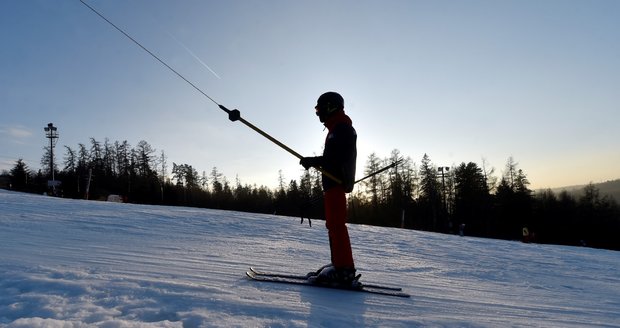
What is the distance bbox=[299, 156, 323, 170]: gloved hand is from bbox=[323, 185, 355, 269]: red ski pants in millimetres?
320

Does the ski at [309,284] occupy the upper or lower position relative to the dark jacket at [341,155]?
Answer: lower

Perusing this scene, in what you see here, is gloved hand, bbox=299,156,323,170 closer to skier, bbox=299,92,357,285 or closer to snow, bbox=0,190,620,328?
skier, bbox=299,92,357,285

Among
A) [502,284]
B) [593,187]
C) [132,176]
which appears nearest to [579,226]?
[593,187]

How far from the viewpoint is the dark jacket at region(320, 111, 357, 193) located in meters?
4.35

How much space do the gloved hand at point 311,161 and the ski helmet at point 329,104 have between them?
1.74ft

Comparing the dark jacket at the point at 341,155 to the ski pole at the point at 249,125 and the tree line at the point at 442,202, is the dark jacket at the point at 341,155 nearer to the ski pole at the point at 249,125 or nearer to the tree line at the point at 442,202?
the ski pole at the point at 249,125

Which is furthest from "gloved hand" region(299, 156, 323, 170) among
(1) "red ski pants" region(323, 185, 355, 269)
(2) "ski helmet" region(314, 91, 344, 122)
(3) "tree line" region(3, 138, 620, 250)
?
(3) "tree line" region(3, 138, 620, 250)

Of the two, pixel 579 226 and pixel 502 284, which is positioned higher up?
pixel 502 284

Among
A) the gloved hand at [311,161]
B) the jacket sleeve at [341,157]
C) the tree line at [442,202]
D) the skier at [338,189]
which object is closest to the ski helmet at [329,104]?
the skier at [338,189]

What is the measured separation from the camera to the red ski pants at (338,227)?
4.27 m

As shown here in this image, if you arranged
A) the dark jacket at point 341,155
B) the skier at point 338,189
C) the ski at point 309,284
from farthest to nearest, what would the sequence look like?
the dark jacket at point 341,155, the skier at point 338,189, the ski at point 309,284

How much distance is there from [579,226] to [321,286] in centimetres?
6269

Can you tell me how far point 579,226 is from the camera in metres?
54.4

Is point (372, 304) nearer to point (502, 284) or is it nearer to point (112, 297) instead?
point (112, 297)
